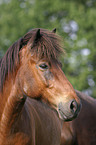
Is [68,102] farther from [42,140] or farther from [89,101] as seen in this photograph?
[89,101]

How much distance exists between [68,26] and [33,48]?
549 inches

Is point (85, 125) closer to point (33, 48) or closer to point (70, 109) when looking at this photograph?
point (70, 109)

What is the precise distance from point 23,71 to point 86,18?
516 inches

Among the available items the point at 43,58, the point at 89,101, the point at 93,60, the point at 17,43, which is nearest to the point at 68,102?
the point at 43,58

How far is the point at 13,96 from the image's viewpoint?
2.87 meters

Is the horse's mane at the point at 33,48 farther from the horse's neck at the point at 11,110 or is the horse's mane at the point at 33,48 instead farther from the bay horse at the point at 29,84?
the horse's neck at the point at 11,110

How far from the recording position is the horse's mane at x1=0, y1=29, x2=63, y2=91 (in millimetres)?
2795

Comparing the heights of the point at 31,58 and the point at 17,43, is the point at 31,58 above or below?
below

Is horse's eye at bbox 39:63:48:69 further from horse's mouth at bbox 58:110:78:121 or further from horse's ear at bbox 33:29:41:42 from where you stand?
horse's mouth at bbox 58:110:78:121

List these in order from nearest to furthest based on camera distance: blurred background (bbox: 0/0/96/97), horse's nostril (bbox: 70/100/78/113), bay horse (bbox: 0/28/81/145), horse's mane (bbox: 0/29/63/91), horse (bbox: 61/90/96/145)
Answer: horse's nostril (bbox: 70/100/78/113) < bay horse (bbox: 0/28/81/145) < horse's mane (bbox: 0/29/63/91) < horse (bbox: 61/90/96/145) < blurred background (bbox: 0/0/96/97)

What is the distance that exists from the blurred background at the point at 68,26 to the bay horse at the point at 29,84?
10152 mm

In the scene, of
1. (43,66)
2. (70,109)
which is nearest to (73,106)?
(70,109)

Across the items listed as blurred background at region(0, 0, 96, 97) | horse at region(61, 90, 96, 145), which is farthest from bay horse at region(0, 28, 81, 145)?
blurred background at region(0, 0, 96, 97)

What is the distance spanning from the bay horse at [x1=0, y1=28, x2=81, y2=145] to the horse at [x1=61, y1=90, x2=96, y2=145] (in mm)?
2274
